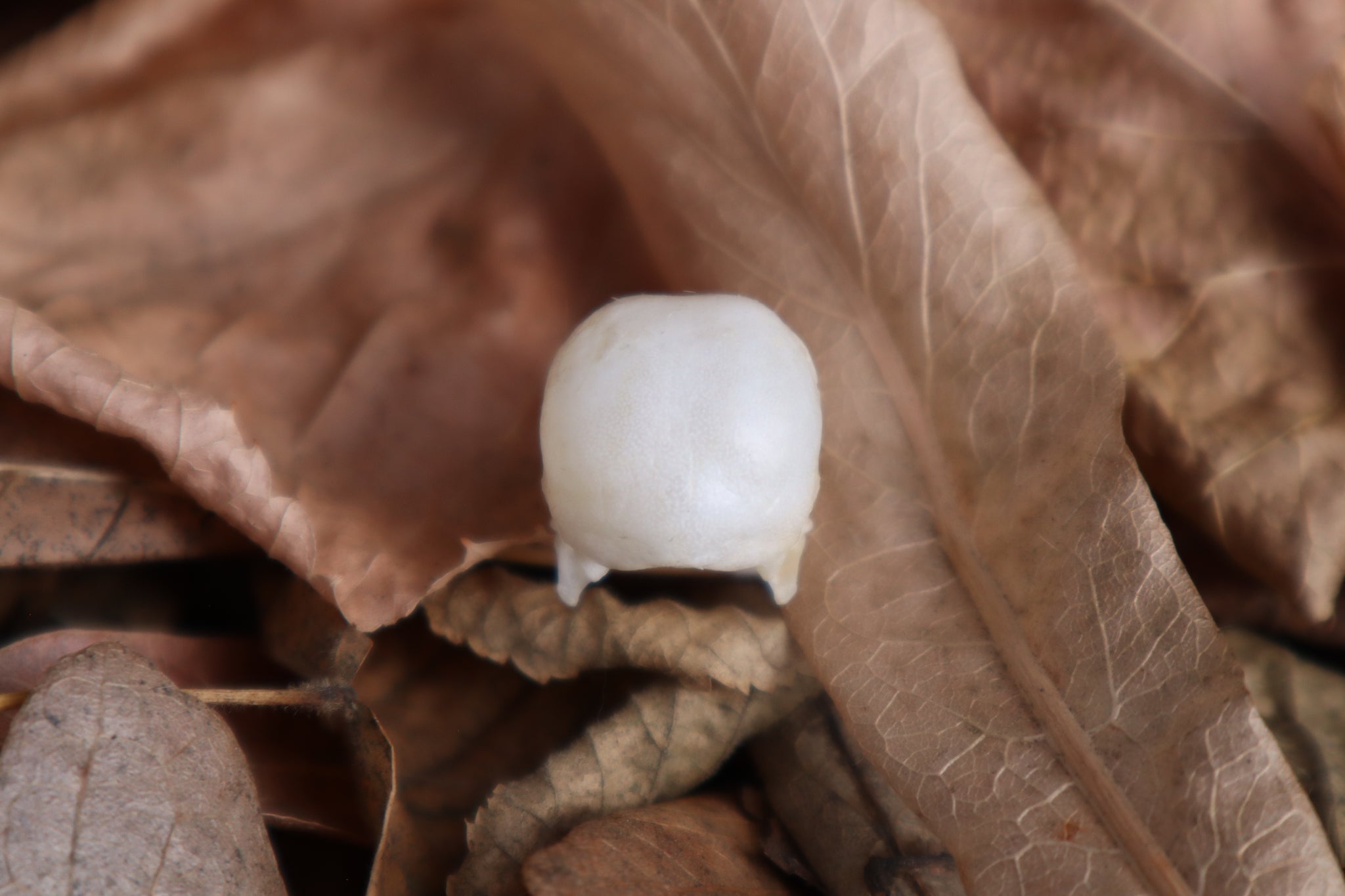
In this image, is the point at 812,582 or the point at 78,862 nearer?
the point at 78,862

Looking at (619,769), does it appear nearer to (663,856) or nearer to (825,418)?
(663,856)

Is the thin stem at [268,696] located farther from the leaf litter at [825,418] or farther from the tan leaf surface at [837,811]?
the tan leaf surface at [837,811]

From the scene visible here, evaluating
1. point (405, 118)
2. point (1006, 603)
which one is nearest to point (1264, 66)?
point (1006, 603)

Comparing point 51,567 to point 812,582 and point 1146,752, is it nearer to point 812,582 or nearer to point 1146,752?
point 812,582

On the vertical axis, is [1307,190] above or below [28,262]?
above

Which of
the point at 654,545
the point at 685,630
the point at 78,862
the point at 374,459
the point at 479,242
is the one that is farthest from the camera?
the point at 479,242

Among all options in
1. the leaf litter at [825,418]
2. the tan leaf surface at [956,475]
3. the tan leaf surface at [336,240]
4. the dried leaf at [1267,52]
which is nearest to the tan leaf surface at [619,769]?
the leaf litter at [825,418]
